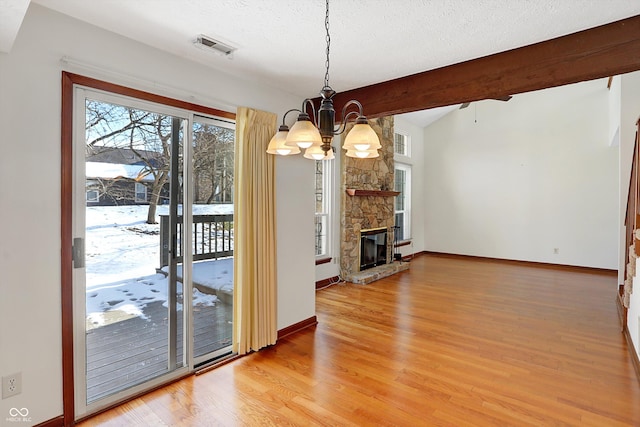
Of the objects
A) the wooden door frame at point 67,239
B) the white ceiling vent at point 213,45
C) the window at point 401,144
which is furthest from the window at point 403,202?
the wooden door frame at point 67,239

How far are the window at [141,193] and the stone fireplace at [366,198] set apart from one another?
12.8 feet

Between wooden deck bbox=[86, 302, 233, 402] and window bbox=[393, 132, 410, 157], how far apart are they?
21.2 feet

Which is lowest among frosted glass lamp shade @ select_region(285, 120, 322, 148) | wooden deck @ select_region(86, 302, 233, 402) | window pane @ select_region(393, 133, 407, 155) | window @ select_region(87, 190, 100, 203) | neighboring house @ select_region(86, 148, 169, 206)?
wooden deck @ select_region(86, 302, 233, 402)

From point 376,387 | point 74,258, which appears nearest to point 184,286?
point 74,258

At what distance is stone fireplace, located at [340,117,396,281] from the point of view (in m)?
6.05

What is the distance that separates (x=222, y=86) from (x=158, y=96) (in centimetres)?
60

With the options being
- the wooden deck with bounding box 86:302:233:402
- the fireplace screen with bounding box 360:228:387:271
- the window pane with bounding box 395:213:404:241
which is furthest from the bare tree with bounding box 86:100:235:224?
the window pane with bounding box 395:213:404:241

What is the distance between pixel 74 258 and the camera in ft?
7.07

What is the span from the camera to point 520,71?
2.46 m

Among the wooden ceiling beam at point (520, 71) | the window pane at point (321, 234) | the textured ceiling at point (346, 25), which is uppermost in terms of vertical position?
the textured ceiling at point (346, 25)

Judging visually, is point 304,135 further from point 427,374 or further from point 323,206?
point 323,206

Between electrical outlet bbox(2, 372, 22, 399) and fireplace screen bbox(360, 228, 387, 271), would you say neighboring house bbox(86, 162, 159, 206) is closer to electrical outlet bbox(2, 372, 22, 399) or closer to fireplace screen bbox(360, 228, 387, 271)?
electrical outlet bbox(2, 372, 22, 399)

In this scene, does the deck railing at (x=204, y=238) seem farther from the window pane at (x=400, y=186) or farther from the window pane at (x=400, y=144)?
the window pane at (x=400, y=144)

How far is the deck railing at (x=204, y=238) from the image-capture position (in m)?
2.68
